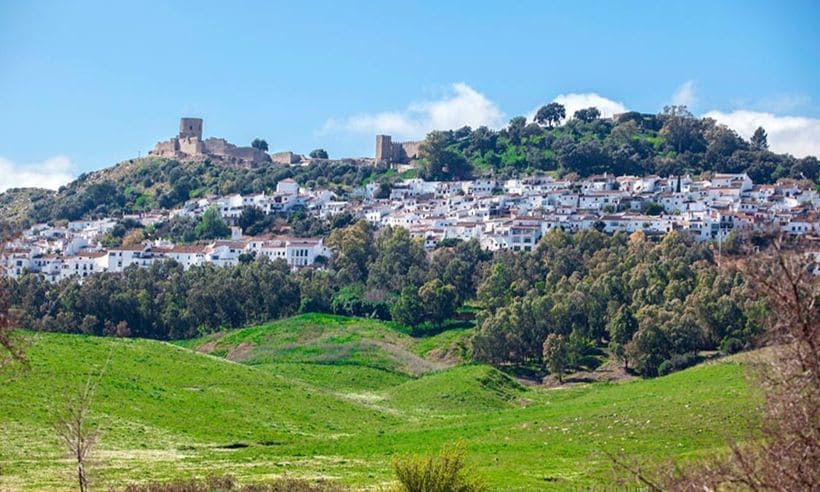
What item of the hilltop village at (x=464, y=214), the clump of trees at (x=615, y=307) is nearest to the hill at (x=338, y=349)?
the clump of trees at (x=615, y=307)

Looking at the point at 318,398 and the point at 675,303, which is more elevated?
the point at 675,303

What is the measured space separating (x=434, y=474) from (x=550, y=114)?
437 ft

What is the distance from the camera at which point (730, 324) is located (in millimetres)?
61188

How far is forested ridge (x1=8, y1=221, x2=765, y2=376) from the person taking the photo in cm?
6197

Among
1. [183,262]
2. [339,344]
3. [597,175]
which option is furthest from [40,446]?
[597,175]

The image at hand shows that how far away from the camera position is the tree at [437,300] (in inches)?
2982

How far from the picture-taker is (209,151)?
523 ft

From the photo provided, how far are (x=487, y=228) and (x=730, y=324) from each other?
41847 mm

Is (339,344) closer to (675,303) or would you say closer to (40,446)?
(675,303)

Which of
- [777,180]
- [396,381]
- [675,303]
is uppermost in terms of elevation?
[777,180]

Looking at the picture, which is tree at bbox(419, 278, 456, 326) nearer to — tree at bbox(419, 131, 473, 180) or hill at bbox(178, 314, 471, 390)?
hill at bbox(178, 314, 471, 390)

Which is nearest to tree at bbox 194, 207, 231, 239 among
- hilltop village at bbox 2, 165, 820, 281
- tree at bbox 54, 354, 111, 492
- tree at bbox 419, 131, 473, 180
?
hilltop village at bbox 2, 165, 820, 281

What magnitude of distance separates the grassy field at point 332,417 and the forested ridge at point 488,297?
560 centimetres

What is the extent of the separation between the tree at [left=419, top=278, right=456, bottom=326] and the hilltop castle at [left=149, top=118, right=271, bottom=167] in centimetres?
8004
